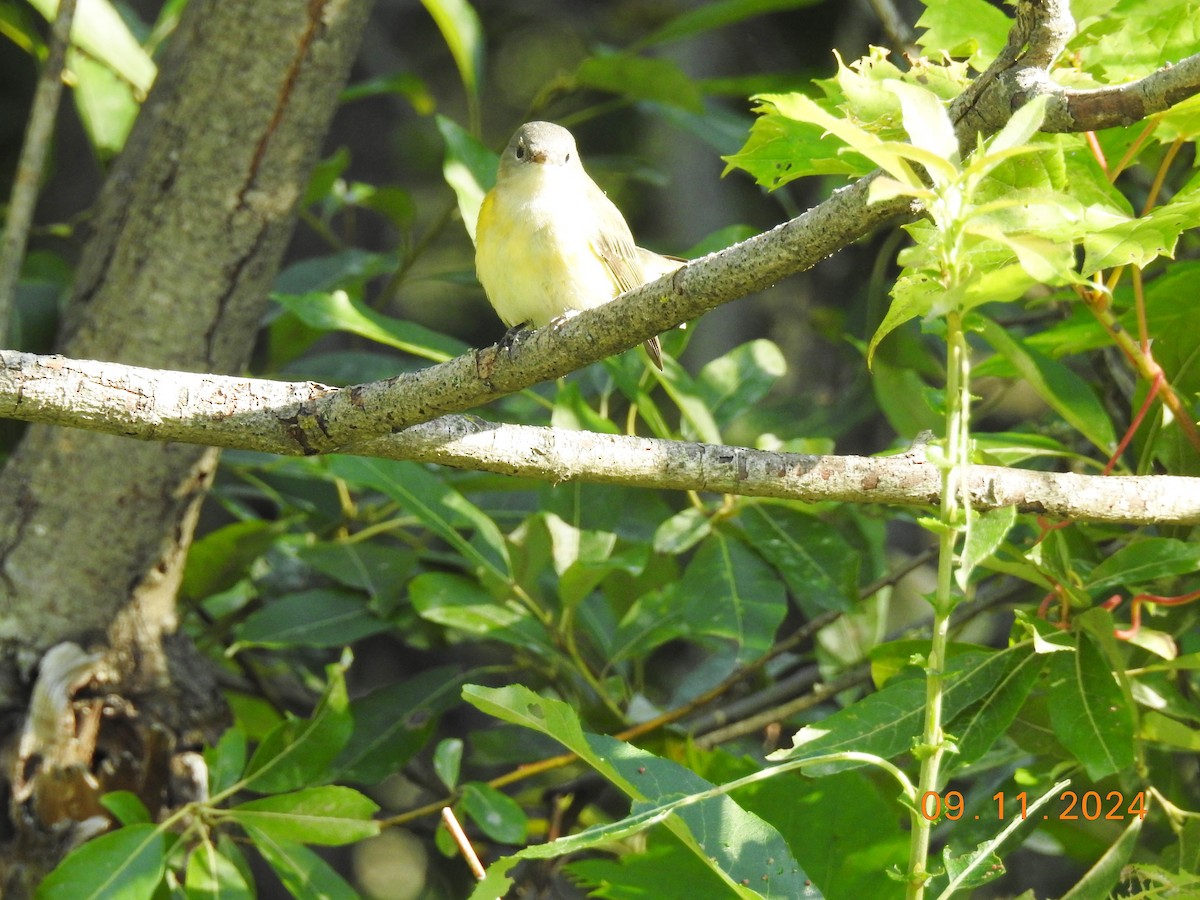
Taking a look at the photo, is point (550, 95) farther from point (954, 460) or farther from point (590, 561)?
point (954, 460)

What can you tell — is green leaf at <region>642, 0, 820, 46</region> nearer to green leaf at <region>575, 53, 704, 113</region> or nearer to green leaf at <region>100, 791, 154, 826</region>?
green leaf at <region>575, 53, 704, 113</region>

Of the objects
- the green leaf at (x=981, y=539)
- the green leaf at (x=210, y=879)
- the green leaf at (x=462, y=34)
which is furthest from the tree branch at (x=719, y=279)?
the green leaf at (x=462, y=34)

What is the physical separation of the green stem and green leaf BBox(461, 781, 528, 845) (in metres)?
1.20

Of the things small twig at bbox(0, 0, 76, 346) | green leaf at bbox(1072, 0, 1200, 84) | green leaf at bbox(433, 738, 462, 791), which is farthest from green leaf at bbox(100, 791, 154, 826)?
green leaf at bbox(1072, 0, 1200, 84)

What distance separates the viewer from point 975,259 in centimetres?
133

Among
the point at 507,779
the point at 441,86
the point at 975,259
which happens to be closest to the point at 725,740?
the point at 507,779

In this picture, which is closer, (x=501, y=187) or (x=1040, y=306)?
(x=501, y=187)

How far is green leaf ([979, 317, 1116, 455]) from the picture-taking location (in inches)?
79.5

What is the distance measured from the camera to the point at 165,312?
2.54m

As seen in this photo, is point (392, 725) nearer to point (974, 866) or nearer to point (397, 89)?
point (974, 866)

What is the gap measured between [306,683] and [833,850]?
1.93 m

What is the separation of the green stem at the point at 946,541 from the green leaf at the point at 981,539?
0.02 metres

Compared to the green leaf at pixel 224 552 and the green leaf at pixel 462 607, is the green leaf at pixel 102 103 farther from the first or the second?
the green leaf at pixel 462 607

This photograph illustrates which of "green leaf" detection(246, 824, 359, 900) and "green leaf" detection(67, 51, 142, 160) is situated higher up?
"green leaf" detection(67, 51, 142, 160)
